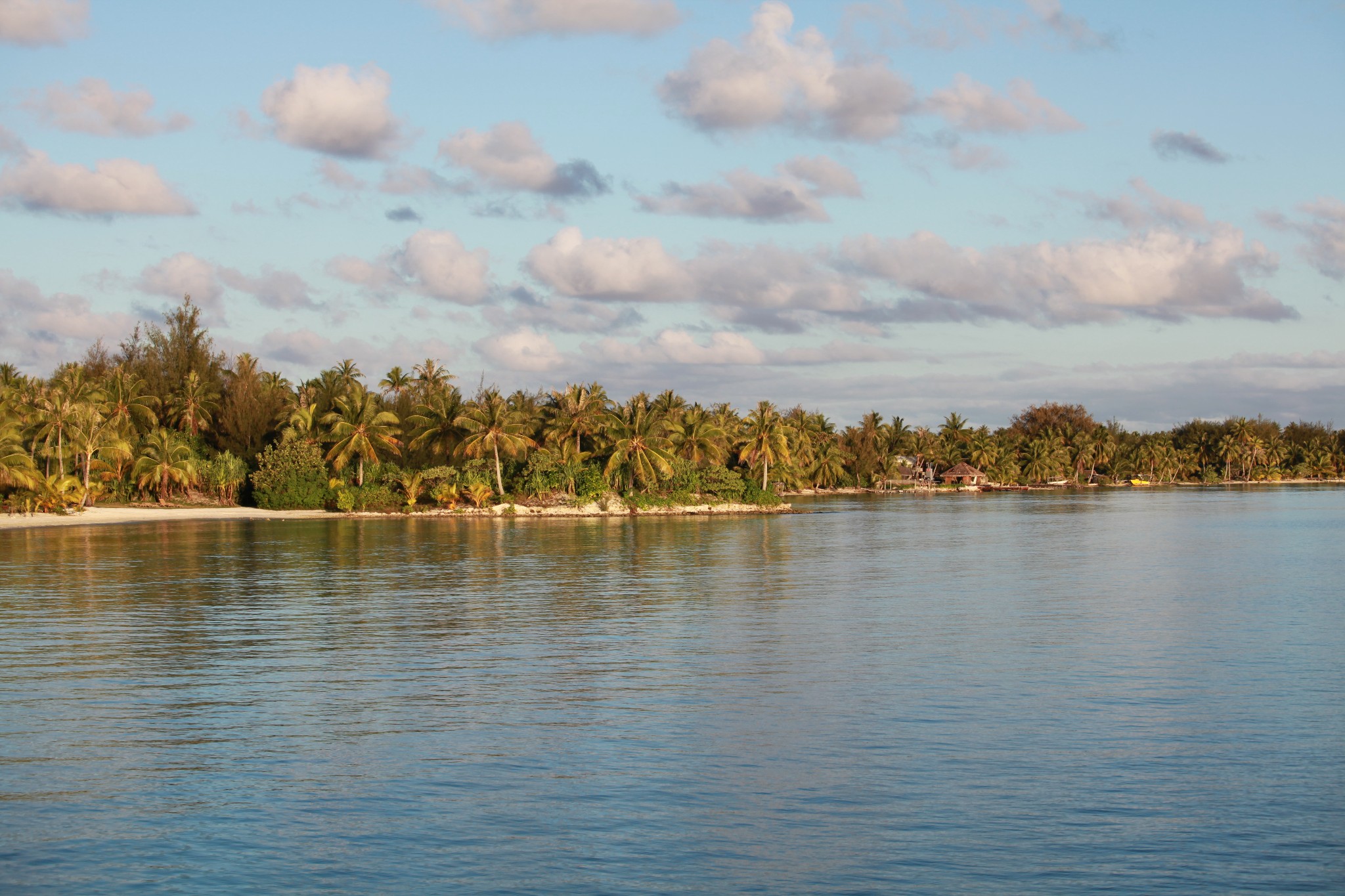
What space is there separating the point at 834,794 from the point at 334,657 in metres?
12.8

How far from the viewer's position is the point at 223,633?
25344 mm

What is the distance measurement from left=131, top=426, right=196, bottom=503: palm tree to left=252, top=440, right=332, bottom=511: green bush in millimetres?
5076

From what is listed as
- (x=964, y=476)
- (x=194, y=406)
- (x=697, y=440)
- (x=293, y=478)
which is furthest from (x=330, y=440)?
(x=964, y=476)

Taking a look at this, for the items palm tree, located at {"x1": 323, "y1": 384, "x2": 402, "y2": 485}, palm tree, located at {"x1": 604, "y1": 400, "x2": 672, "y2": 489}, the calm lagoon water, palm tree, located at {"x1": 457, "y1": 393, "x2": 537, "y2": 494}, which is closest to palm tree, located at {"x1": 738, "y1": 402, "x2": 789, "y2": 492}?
palm tree, located at {"x1": 604, "y1": 400, "x2": 672, "y2": 489}

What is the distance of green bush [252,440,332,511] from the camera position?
85.0 meters

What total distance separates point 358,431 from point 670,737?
71904mm

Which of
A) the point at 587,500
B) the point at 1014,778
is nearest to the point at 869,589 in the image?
the point at 1014,778

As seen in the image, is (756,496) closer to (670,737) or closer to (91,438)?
(91,438)

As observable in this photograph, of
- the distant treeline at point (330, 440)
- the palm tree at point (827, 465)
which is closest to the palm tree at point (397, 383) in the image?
the distant treeline at point (330, 440)

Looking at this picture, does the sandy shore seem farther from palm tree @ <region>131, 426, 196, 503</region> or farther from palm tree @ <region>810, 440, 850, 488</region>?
palm tree @ <region>810, 440, 850, 488</region>

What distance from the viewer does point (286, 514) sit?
83812 millimetres

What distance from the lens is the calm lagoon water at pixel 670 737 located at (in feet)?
35.8

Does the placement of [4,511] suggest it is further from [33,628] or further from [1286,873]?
[1286,873]

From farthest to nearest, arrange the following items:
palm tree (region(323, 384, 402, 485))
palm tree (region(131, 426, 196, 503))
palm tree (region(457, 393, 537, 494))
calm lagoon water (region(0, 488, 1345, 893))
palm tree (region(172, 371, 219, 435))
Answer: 1. palm tree (region(172, 371, 219, 435))
2. palm tree (region(323, 384, 402, 485))
3. palm tree (region(457, 393, 537, 494))
4. palm tree (region(131, 426, 196, 503))
5. calm lagoon water (region(0, 488, 1345, 893))
